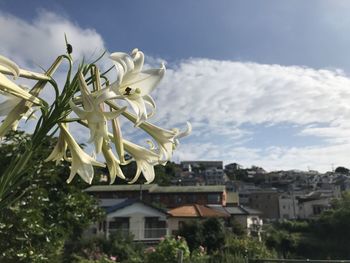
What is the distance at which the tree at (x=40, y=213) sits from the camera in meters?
4.25

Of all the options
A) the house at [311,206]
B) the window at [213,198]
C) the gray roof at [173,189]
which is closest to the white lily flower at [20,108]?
the gray roof at [173,189]

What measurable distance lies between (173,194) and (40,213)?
3442 centimetres

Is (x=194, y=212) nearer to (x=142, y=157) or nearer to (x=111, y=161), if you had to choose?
(x=142, y=157)

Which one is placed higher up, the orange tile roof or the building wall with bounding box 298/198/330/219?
the building wall with bounding box 298/198/330/219

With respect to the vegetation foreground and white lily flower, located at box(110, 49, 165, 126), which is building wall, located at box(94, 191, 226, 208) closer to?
the vegetation foreground

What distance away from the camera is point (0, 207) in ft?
2.71

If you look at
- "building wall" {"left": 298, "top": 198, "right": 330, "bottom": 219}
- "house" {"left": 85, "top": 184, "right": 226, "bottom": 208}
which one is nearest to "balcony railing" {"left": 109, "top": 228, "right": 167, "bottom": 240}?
"house" {"left": 85, "top": 184, "right": 226, "bottom": 208}

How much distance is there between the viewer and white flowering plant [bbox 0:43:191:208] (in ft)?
2.78

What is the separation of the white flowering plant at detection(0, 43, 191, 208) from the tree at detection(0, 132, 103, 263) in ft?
7.73

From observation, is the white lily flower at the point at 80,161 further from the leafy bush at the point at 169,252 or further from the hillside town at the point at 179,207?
the leafy bush at the point at 169,252

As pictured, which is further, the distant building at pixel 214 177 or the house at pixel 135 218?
the distant building at pixel 214 177

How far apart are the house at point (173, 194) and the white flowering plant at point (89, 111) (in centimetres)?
3632

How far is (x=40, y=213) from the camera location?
Result: 4676 mm

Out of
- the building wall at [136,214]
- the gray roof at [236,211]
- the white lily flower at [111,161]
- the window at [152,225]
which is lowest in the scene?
the white lily flower at [111,161]
